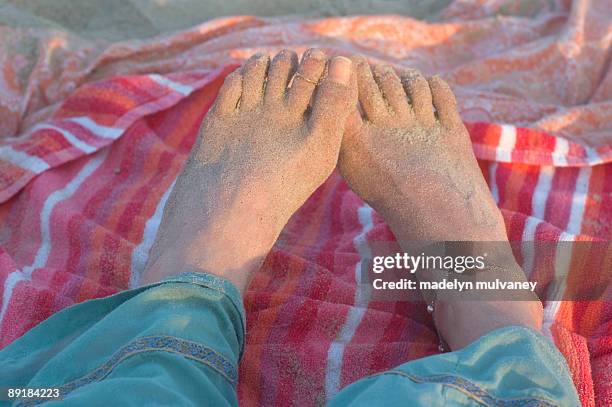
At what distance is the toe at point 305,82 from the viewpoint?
125cm

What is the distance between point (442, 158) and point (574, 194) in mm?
284

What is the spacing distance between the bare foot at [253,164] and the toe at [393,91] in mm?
89

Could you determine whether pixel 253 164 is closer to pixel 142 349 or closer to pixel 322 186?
pixel 322 186

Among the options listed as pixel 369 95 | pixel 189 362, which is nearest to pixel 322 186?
pixel 369 95

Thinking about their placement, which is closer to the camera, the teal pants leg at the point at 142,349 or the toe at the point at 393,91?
the teal pants leg at the point at 142,349

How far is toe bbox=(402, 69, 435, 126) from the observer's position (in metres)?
1.29

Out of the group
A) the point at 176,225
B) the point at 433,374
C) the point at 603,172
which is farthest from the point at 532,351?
the point at 603,172

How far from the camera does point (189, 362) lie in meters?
0.81

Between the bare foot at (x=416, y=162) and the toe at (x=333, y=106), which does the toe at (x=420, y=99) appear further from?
the toe at (x=333, y=106)

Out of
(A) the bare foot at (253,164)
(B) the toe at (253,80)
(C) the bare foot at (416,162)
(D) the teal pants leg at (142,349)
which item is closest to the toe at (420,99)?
(C) the bare foot at (416,162)

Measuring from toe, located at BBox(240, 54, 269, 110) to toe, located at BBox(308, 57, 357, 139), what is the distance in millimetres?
119

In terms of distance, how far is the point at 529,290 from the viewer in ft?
3.50

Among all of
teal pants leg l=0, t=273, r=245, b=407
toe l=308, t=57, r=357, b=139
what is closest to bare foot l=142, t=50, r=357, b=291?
toe l=308, t=57, r=357, b=139

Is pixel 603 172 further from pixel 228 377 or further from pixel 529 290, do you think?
pixel 228 377
